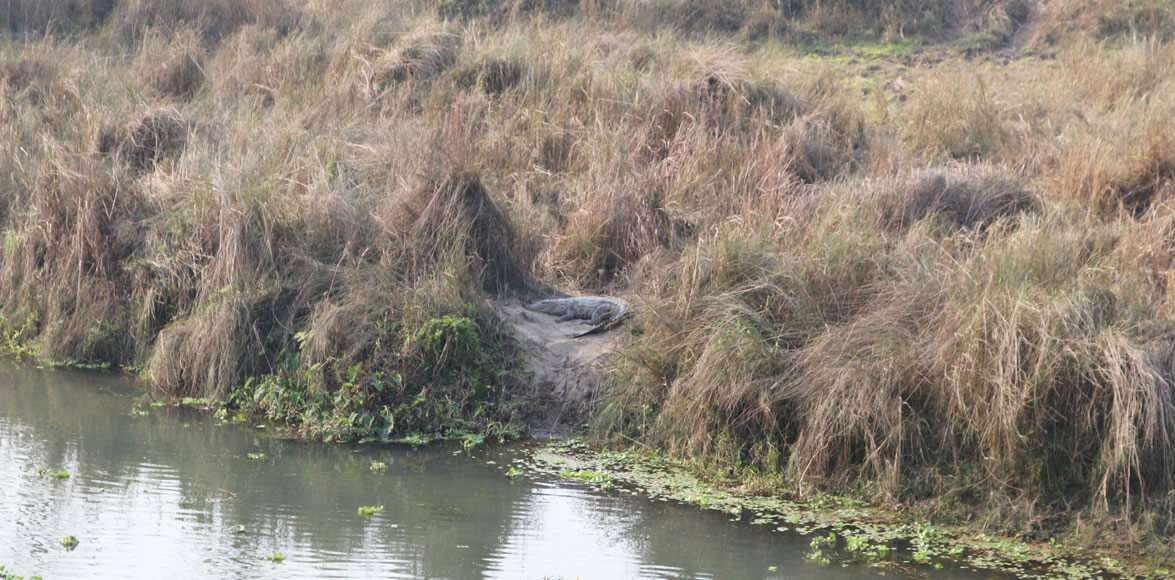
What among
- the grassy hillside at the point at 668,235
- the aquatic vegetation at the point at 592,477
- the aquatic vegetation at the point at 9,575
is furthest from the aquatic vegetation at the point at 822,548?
the aquatic vegetation at the point at 9,575

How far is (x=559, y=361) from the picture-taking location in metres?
8.14

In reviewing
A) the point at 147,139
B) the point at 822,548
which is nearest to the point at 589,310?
the point at 822,548

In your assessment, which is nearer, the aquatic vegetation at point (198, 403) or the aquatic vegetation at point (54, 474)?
the aquatic vegetation at point (54, 474)

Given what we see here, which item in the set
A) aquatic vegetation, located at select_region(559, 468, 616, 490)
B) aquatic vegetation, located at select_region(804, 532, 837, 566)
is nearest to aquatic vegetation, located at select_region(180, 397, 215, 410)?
aquatic vegetation, located at select_region(559, 468, 616, 490)

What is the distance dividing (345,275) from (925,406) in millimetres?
3583

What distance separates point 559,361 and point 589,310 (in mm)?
530

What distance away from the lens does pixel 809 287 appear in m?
7.56

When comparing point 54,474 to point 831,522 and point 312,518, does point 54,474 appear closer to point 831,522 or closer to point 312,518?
point 312,518

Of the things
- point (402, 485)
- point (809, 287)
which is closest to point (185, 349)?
point (402, 485)

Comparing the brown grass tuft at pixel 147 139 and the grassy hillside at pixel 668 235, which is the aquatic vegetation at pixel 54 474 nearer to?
the grassy hillside at pixel 668 235

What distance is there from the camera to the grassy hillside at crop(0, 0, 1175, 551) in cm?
646

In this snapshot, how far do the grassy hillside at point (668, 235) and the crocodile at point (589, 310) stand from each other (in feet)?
0.56

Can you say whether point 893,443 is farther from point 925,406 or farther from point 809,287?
point 809,287

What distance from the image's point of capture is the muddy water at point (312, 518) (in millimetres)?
5871
